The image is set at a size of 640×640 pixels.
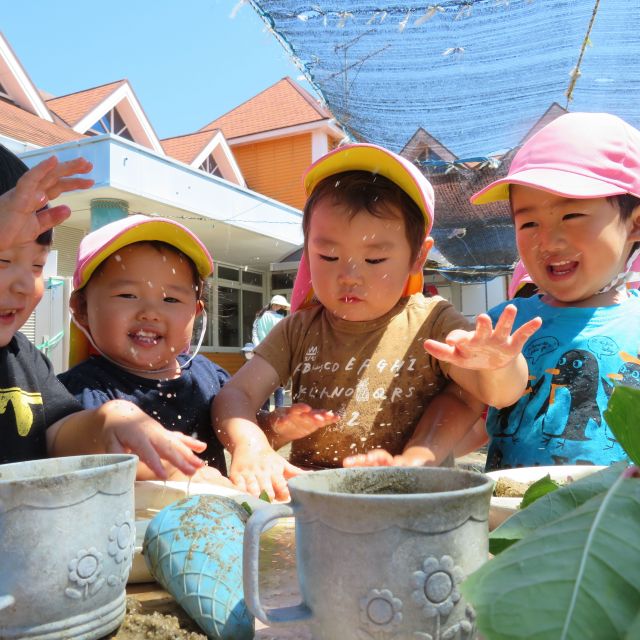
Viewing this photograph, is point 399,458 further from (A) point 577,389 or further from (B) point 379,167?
(B) point 379,167

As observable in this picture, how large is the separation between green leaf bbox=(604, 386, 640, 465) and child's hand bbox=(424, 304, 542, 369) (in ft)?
2.52

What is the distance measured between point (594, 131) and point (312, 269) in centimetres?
108

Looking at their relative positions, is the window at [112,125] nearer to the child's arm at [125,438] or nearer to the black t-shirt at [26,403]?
the black t-shirt at [26,403]

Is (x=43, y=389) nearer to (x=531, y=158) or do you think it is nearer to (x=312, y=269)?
(x=312, y=269)

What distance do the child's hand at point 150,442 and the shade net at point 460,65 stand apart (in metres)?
2.72

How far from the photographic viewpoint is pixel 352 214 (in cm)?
199

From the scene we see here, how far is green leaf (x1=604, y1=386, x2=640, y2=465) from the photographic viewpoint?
1.80 feet

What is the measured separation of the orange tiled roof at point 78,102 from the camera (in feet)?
54.5

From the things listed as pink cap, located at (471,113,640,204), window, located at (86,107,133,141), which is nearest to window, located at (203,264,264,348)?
window, located at (86,107,133,141)

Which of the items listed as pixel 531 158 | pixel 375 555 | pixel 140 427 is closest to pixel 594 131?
pixel 531 158

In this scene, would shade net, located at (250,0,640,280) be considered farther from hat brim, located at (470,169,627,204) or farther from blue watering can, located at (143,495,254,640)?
blue watering can, located at (143,495,254,640)

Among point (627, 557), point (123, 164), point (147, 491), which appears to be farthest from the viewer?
point (123, 164)

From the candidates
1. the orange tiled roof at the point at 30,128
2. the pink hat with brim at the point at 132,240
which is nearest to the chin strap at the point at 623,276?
the pink hat with brim at the point at 132,240

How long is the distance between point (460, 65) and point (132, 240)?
2.98 meters
